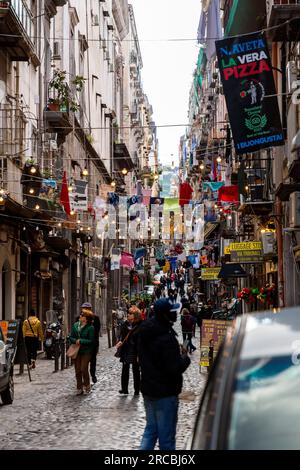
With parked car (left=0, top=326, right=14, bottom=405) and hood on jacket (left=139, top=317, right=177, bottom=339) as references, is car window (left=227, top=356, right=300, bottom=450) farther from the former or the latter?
parked car (left=0, top=326, right=14, bottom=405)

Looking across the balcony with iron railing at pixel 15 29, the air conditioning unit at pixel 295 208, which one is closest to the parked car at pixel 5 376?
the air conditioning unit at pixel 295 208

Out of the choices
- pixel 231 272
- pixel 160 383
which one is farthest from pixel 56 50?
pixel 160 383

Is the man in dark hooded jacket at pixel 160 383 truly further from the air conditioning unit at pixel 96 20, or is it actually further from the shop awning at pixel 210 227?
the shop awning at pixel 210 227

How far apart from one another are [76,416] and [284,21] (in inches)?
399

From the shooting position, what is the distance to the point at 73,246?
140 feet

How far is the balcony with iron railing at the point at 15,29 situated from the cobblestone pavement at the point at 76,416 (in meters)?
9.24

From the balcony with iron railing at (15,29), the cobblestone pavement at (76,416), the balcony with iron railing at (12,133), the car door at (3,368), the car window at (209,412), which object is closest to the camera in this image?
the car window at (209,412)

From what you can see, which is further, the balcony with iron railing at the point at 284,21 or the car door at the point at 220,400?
the balcony with iron railing at the point at 284,21

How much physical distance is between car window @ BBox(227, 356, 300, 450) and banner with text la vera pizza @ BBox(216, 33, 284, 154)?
687 inches

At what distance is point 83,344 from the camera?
18578mm

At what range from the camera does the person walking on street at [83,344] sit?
733 inches

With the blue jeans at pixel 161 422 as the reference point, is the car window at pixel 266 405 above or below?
above
